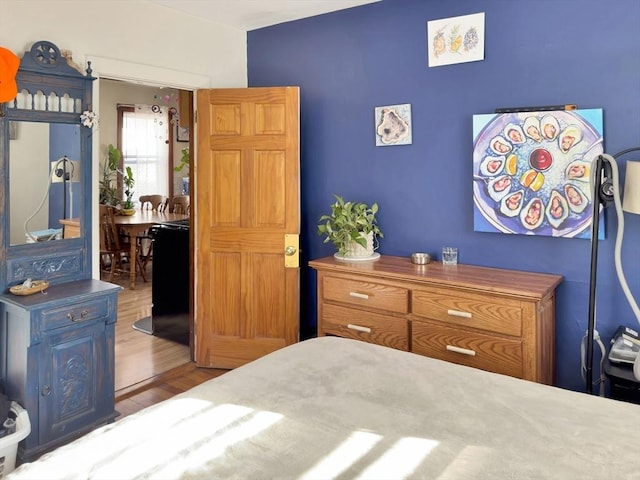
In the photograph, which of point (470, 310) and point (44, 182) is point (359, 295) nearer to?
point (470, 310)

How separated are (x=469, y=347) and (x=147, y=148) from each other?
250 inches

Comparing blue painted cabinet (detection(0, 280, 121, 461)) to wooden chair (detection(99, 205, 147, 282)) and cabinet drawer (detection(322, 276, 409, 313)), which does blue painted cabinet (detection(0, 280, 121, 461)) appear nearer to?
cabinet drawer (detection(322, 276, 409, 313))

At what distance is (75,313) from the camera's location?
2.56 m

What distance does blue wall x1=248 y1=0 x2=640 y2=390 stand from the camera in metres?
2.54

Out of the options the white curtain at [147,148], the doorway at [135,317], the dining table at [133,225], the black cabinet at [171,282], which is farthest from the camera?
the white curtain at [147,148]

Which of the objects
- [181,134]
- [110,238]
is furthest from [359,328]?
[181,134]

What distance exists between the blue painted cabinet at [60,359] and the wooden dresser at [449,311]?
1.26 metres

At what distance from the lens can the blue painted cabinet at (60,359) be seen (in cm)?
242

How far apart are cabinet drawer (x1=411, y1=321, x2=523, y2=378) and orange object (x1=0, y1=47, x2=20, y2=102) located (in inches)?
92.1

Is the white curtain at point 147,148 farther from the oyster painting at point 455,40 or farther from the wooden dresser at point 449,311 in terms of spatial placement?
the oyster painting at point 455,40

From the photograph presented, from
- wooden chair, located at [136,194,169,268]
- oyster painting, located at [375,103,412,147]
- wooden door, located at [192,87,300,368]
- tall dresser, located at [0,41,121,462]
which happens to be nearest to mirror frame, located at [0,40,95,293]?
tall dresser, located at [0,41,121,462]

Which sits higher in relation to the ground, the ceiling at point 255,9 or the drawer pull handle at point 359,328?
the ceiling at point 255,9

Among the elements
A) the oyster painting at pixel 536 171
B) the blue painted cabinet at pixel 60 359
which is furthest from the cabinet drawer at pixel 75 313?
the oyster painting at pixel 536 171

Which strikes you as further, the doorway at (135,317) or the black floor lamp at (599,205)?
the doorway at (135,317)
